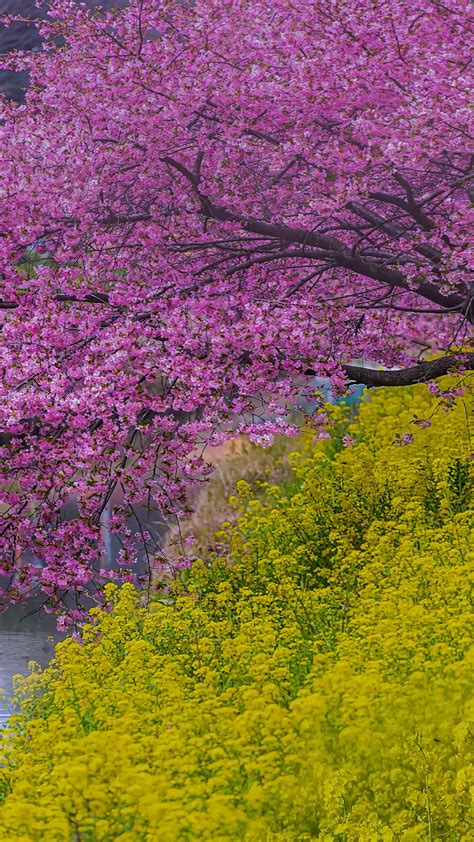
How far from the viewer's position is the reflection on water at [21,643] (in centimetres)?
1520

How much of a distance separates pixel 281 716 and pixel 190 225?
5.35m

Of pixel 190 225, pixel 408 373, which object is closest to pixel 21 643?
pixel 408 373

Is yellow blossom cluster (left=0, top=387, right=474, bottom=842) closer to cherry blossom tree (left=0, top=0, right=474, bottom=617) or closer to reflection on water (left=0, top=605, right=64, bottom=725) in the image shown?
cherry blossom tree (left=0, top=0, right=474, bottom=617)

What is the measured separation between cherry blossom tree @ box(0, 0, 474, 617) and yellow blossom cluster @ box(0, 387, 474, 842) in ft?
4.33

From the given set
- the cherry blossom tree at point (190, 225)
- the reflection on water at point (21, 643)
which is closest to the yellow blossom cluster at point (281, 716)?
the cherry blossom tree at point (190, 225)

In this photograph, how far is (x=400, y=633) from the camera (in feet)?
25.5

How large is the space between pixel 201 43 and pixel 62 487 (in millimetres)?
3990

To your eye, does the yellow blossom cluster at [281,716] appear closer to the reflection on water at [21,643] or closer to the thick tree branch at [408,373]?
the thick tree branch at [408,373]

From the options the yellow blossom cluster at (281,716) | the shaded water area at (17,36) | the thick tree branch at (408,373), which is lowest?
the yellow blossom cluster at (281,716)

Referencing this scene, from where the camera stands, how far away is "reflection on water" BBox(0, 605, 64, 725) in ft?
49.9

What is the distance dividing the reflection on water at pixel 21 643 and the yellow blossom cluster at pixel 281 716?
428 centimetres

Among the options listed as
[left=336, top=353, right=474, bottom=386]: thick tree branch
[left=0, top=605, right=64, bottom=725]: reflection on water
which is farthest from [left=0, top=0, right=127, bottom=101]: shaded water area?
[left=336, top=353, right=474, bottom=386]: thick tree branch

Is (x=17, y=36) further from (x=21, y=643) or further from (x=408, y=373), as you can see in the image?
(x=408, y=373)

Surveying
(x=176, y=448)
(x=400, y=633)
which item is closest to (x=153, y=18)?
(x=176, y=448)
